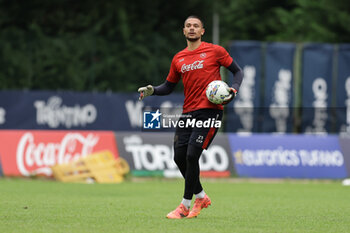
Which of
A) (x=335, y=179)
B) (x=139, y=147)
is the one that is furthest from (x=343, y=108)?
(x=139, y=147)

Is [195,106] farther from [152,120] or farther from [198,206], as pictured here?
[198,206]

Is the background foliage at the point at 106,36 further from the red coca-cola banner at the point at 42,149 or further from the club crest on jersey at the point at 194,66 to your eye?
the club crest on jersey at the point at 194,66

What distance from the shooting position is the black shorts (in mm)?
10555

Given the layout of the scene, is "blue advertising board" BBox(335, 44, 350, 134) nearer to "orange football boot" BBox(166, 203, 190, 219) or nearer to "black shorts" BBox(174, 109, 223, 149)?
"black shorts" BBox(174, 109, 223, 149)

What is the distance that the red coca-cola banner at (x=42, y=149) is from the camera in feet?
65.1

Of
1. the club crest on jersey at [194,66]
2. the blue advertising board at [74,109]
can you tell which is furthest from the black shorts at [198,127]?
the blue advertising board at [74,109]

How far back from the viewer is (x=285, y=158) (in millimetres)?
20594

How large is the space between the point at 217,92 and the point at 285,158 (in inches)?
416

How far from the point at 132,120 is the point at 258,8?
26312 mm

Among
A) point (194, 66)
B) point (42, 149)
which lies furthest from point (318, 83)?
point (194, 66)

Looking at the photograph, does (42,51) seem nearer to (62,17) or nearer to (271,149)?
(62,17)

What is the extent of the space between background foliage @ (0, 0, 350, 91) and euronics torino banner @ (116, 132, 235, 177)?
1136cm

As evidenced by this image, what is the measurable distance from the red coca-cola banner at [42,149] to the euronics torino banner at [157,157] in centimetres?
35

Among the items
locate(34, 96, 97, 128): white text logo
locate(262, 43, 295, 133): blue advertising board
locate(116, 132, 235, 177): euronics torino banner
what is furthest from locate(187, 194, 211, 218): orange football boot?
locate(34, 96, 97, 128): white text logo
